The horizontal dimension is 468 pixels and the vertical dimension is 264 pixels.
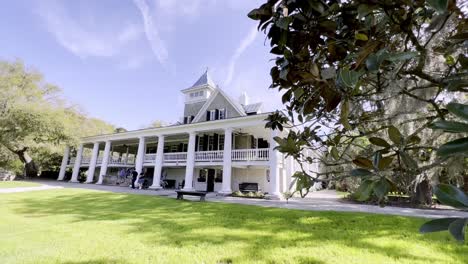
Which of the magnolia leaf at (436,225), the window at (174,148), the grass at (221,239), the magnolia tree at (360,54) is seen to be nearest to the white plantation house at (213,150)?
the window at (174,148)

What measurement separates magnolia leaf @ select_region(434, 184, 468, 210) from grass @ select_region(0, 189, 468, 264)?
130 inches

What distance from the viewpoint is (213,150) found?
17.1 m

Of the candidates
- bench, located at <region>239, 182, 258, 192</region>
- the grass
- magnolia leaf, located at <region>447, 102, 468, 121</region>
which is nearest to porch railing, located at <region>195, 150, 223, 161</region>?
bench, located at <region>239, 182, 258, 192</region>

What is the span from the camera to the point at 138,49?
1297cm

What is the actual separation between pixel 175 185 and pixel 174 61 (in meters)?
11.0

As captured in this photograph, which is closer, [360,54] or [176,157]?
[360,54]

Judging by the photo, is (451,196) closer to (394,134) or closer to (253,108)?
(394,134)

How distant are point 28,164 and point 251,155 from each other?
25925mm

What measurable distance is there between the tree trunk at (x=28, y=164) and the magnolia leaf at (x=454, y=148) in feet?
101

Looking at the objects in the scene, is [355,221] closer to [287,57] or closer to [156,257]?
[156,257]

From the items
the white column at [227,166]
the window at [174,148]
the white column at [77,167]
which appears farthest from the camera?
the white column at [77,167]

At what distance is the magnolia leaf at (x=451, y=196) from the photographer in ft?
2.02

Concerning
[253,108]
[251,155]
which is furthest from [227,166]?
[253,108]

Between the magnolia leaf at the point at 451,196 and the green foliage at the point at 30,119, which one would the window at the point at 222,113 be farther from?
the magnolia leaf at the point at 451,196
